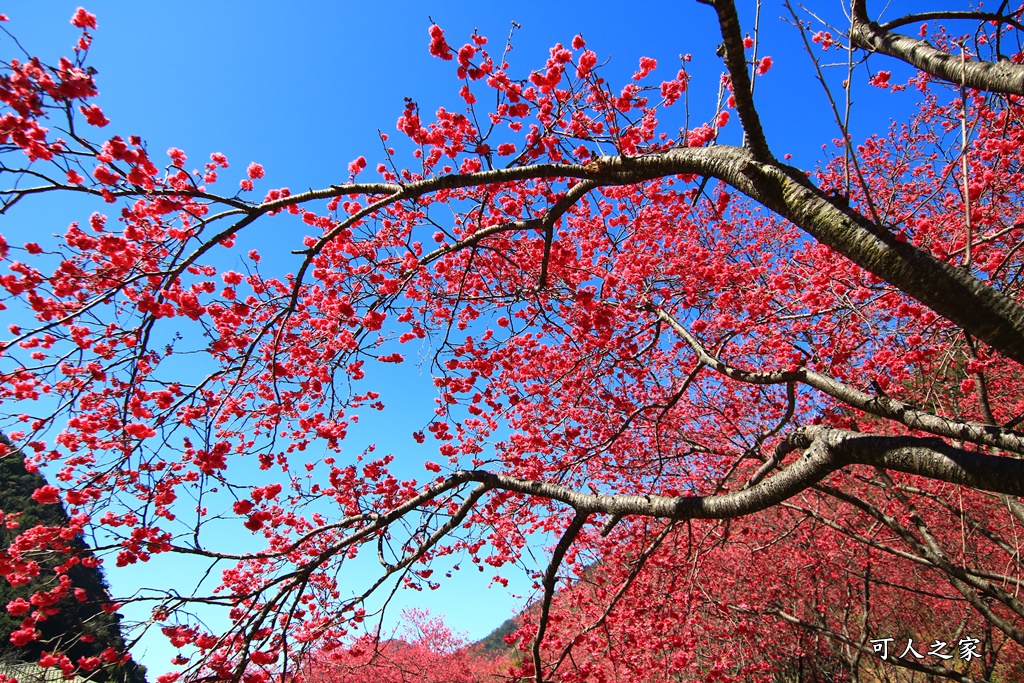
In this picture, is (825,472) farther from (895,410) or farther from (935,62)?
(935,62)

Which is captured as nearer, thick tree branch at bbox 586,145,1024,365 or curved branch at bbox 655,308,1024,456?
thick tree branch at bbox 586,145,1024,365

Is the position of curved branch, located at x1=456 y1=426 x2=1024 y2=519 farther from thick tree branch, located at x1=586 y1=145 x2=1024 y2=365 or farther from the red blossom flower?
the red blossom flower

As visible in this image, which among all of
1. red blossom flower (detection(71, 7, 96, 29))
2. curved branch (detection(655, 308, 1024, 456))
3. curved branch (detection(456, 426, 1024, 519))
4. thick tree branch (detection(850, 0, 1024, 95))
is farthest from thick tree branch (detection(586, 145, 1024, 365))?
red blossom flower (detection(71, 7, 96, 29))

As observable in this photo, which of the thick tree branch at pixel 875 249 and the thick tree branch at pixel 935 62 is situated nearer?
the thick tree branch at pixel 875 249

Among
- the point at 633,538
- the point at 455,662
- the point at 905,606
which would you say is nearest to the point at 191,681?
the point at 633,538

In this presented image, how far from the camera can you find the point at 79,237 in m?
4.41

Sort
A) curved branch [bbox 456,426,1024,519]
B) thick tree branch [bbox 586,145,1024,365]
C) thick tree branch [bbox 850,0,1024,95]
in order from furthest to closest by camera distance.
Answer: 1. thick tree branch [bbox 850,0,1024,95]
2. curved branch [bbox 456,426,1024,519]
3. thick tree branch [bbox 586,145,1024,365]

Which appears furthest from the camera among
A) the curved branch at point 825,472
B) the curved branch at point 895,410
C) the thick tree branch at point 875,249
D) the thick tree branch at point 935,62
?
the thick tree branch at point 935,62

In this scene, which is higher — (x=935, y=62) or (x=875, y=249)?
(x=935, y=62)

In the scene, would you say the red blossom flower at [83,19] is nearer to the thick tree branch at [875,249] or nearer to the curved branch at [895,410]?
the thick tree branch at [875,249]

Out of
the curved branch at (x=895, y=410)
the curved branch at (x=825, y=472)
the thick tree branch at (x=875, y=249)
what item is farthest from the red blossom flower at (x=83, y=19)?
the curved branch at (x=895, y=410)

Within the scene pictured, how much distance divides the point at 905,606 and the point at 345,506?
16.1 metres

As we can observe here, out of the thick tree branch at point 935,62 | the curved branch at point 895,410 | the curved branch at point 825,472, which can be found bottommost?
the curved branch at point 825,472

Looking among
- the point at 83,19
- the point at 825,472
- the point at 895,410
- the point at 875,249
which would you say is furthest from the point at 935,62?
the point at 83,19
